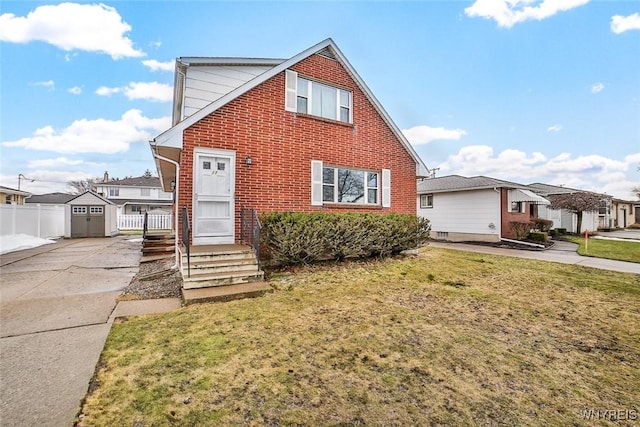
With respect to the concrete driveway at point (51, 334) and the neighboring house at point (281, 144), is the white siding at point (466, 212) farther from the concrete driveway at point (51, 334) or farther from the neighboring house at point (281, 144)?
the concrete driveway at point (51, 334)

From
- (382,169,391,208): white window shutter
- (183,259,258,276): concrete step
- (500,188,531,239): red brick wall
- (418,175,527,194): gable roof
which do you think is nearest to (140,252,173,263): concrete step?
(183,259,258,276): concrete step

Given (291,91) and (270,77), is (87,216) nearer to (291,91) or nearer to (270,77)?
(270,77)

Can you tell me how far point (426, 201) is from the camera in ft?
63.3

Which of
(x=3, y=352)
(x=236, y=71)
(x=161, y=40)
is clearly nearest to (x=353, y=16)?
(x=236, y=71)

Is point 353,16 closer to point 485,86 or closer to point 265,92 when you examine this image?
point 265,92

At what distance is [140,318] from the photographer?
453 cm

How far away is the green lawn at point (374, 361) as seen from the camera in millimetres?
2455

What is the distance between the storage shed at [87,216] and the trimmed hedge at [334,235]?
16.2 m

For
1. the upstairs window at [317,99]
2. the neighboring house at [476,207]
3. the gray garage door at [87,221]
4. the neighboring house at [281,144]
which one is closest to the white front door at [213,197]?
the neighboring house at [281,144]

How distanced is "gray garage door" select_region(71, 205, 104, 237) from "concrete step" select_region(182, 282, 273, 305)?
55.4 feet

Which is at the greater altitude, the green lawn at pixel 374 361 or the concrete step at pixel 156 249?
the concrete step at pixel 156 249

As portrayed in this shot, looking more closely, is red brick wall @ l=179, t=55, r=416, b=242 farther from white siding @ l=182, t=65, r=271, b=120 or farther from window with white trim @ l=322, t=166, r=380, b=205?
white siding @ l=182, t=65, r=271, b=120

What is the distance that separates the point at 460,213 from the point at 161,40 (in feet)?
58.3

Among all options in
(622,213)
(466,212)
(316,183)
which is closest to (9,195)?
(316,183)
